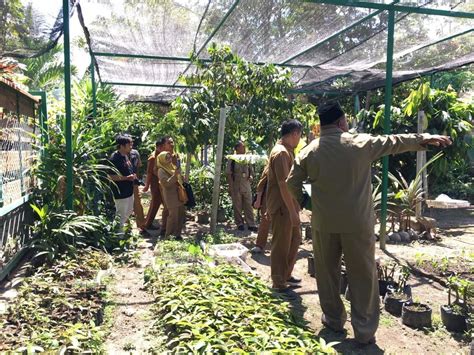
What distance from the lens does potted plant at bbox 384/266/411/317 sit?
162 inches

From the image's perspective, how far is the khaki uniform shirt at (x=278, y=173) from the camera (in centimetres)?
448

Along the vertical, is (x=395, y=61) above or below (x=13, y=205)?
above

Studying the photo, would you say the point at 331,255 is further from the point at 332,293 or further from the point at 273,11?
the point at 273,11

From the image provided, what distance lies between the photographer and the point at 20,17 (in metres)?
5.12

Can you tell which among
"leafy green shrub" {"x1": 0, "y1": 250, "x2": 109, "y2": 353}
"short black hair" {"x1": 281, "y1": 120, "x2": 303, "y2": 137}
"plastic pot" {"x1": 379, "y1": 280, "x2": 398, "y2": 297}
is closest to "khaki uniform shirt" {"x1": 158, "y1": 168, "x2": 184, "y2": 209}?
"leafy green shrub" {"x1": 0, "y1": 250, "x2": 109, "y2": 353}

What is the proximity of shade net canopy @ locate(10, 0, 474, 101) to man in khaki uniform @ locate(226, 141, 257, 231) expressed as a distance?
6.88ft

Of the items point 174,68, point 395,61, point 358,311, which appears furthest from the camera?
point 174,68

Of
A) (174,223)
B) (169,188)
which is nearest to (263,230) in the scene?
(174,223)

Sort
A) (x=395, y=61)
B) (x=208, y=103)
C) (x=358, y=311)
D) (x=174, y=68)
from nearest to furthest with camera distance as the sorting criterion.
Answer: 1. (x=358, y=311)
2. (x=208, y=103)
3. (x=395, y=61)
4. (x=174, y=68)

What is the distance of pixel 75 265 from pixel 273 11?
14.7 ft

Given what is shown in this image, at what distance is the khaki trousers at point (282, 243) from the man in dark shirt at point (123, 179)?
2768 millimetres

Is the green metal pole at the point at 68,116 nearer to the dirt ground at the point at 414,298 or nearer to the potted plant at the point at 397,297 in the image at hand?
the dirt ground at the point at 414,298

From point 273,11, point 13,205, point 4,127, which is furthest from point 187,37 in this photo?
point 13,205

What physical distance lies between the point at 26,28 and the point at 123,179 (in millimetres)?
2317
